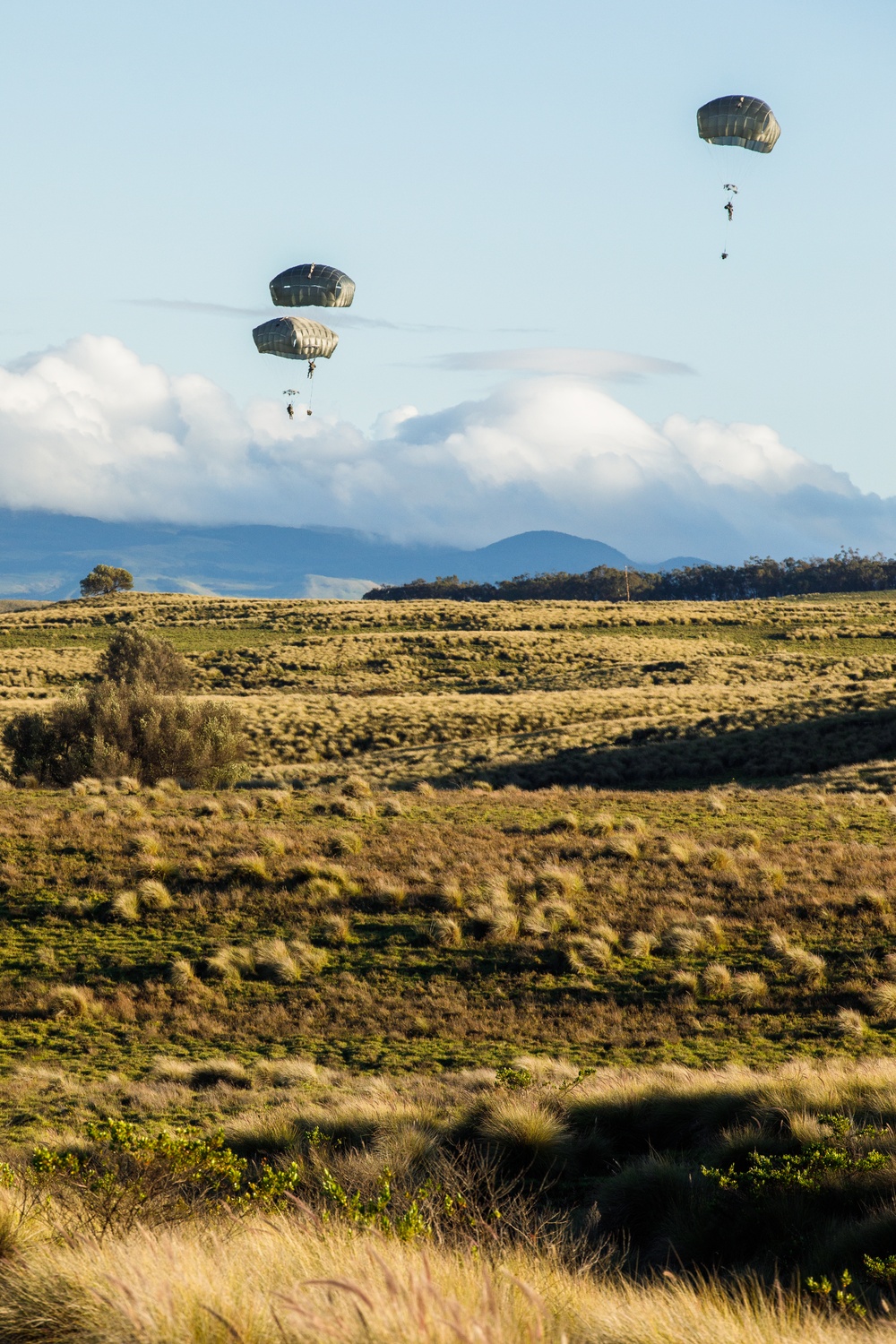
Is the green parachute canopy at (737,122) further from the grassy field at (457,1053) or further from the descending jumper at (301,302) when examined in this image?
the grassy field at (457,1053)

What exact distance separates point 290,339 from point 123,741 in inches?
1017

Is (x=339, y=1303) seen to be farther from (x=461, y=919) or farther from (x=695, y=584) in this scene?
(x=695, y=584)

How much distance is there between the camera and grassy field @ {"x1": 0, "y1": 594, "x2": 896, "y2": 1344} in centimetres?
470

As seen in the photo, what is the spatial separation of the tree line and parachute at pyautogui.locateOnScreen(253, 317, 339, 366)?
94758 millimetres

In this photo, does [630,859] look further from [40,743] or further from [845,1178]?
[40,743]

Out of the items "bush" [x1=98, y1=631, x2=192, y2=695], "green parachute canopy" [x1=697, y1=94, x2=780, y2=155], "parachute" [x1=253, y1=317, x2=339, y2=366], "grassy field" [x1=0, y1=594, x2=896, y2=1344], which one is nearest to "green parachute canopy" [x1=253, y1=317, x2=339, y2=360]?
"parachute" [x1=253, y1=317, x2=339, y2=366]

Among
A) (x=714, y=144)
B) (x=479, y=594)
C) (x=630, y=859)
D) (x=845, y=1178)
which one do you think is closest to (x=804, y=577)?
(x=479, y=594)

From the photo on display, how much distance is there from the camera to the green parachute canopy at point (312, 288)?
51219mm

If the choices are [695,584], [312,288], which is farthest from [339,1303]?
[695,584]

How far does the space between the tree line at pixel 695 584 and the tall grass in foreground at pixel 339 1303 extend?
143m

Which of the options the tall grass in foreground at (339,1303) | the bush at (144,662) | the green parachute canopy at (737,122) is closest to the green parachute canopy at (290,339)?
the bush at (144,662)

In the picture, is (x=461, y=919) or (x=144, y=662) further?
(x=144, y=662)

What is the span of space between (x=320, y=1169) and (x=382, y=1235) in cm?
243

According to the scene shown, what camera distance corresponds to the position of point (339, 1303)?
4109mm
